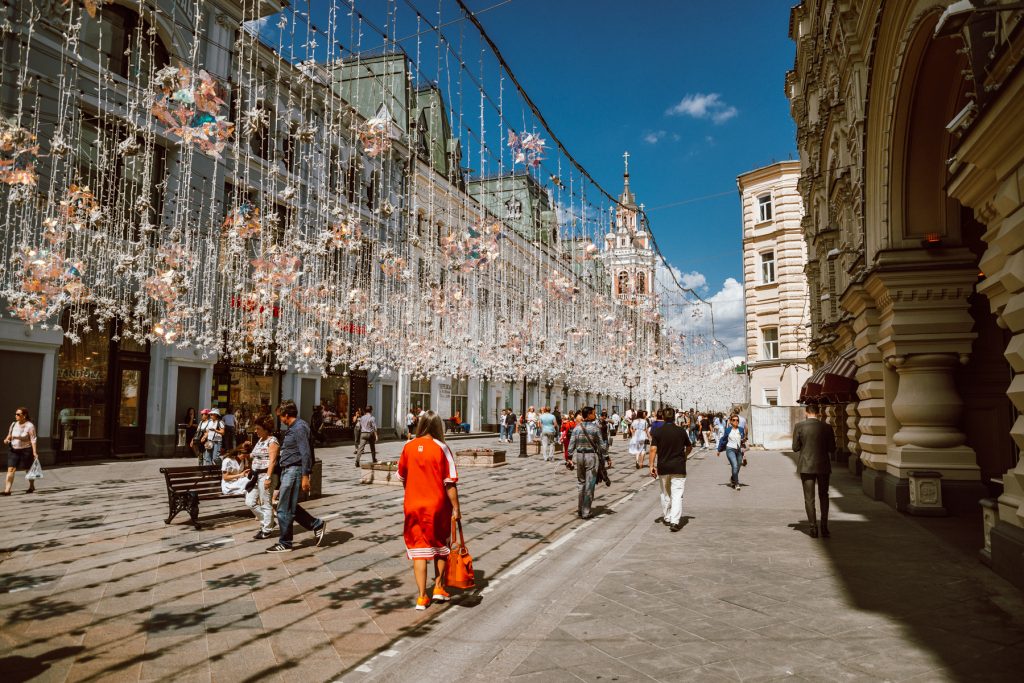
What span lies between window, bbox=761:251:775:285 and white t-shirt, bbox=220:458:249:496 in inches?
1319

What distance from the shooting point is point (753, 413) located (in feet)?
108

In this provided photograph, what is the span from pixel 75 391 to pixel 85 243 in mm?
4797

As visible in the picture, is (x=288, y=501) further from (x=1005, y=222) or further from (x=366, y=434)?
(x=366, y=434)

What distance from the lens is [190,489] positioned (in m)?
9.99

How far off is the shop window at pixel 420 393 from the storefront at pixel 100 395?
16.2m

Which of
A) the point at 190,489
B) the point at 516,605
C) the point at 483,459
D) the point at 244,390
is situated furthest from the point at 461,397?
the point at 516,605

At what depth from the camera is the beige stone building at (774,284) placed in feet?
115

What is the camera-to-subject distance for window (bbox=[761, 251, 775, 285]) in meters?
37.2

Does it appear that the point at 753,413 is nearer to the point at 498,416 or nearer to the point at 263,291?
the point at 498,416

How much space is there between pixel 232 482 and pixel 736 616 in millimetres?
7596

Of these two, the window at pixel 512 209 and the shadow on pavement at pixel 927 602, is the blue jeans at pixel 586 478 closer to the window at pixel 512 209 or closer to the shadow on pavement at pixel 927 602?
the shadow on pavement at pixel 927 602

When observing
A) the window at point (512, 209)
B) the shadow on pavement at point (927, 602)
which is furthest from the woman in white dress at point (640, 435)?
the shadow on pavement at point (927, 602)

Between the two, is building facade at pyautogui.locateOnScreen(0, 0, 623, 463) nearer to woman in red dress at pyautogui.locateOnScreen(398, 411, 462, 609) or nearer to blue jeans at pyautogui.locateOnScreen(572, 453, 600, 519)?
blue jeans at pyautogui.locateOnScreen(572, 453, 600, 519)

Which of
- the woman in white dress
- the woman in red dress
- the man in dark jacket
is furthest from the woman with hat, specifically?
the woman in white dress
